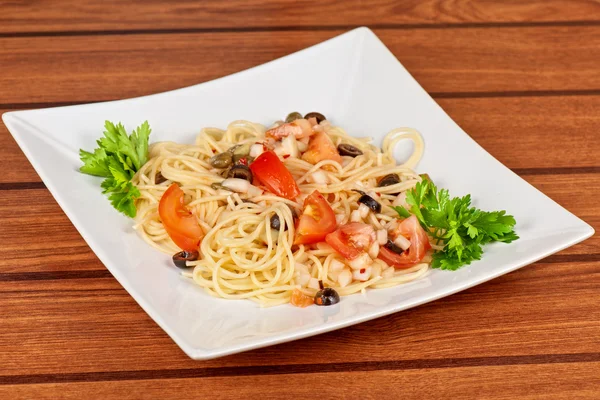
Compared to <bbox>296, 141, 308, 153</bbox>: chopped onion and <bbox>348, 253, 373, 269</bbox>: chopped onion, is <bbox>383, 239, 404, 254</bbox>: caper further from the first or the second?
<bbox>296, 141, 308, 153</bbox>: chopped onion

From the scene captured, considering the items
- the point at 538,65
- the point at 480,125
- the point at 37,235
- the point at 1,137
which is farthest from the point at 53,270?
the point at 538,65

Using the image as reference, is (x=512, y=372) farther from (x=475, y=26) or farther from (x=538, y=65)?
(x=475, y=26)

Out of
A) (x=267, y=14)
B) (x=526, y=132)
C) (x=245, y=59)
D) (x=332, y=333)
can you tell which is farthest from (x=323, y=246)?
(x=267, y=14)

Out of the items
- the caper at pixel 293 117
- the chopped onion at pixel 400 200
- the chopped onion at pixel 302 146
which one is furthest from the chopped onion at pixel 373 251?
the caper at pixel 293 117

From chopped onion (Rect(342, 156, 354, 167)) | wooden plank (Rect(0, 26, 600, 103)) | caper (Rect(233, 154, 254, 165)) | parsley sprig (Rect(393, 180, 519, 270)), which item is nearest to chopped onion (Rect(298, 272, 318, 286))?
parsley sprig (Rect(393, 180, 519, 270))

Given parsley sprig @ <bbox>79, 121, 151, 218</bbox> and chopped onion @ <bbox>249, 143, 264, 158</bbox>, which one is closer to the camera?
parsley sprig @ <bbox>79, 121, 151, 218</bbox>

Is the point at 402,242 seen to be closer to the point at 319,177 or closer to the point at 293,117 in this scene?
the point at 319,177
